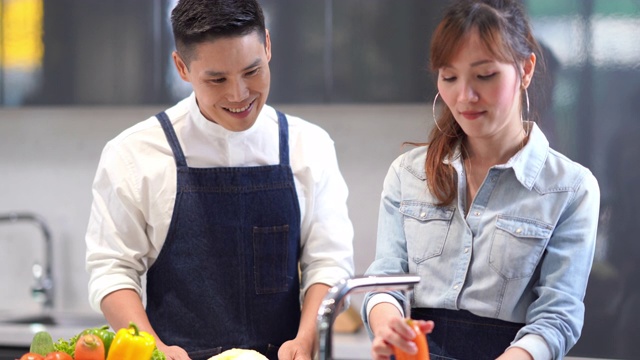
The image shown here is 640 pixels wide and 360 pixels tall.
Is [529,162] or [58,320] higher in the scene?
[529,162]

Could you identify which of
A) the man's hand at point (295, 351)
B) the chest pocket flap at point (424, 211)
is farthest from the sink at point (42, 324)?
the chest pocket flap at point (424, 211)

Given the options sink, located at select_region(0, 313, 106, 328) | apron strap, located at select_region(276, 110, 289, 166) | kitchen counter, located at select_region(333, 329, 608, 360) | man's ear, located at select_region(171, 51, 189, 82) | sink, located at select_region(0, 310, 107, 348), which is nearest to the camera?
man's ear, located at select_region(171, 51, 189, 82)

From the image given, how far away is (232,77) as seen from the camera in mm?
1861

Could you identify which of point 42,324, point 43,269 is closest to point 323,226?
point 42,324

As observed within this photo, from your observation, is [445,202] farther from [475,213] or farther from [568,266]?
[568,266]

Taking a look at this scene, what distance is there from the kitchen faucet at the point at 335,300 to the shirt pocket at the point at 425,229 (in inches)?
18.3

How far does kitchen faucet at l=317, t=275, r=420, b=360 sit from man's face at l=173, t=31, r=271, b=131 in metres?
0.75

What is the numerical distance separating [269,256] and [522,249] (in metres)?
0.63

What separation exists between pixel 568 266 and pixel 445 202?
0.82 feet

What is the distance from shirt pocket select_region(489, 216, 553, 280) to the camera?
1.59 metres

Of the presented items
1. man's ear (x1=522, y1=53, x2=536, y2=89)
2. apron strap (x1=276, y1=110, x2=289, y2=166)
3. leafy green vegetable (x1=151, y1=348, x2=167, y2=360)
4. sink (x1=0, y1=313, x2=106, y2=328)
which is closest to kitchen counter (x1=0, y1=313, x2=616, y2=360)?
sink (x1=0, y1=313, x2=106, y2=328)

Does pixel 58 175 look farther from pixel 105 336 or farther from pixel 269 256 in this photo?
pixel 105 336

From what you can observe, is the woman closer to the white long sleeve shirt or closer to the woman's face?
the woman's face

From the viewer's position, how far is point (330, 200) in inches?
82.0
